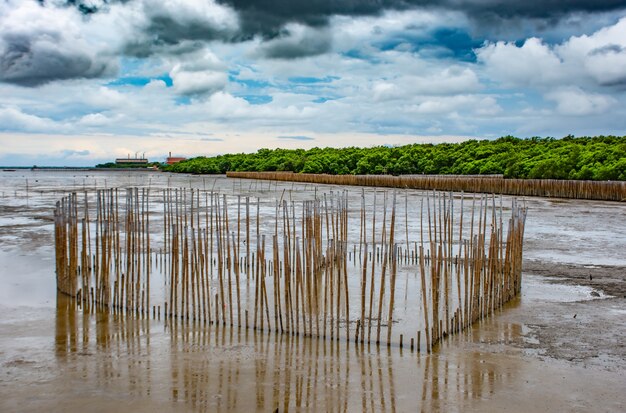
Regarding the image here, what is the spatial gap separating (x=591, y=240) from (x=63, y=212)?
1213cm

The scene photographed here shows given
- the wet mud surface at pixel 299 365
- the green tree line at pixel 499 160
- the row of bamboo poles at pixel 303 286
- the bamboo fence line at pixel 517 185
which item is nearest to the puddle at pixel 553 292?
the wet mud surface at pixel 299 365

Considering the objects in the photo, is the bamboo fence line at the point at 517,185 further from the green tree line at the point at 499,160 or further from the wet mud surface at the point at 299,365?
the wet mud surface at the point at 299,365

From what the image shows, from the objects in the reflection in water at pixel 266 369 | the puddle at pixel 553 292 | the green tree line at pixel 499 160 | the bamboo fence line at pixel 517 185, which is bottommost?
the reflection in water at pixel 266 369

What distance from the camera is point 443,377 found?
537cm

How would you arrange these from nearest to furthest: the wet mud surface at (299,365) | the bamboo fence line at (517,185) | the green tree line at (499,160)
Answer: the wet mud surface at (299,365) < the bamboo fence line at (517,185) < the green tree line at (499,160)

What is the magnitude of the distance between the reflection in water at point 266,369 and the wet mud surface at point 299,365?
16 millimetres

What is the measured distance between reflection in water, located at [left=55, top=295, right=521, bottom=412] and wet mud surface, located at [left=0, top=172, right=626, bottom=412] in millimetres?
16

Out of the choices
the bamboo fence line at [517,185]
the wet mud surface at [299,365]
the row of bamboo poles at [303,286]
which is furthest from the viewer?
the bamboo fence line at [517,185]

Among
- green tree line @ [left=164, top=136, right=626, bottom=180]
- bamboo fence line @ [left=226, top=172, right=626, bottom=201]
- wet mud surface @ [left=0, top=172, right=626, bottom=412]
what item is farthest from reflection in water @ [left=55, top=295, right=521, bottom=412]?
green tree line @ [left=164, top=136, right=626, bottom=180]

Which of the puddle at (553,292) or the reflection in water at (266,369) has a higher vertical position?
the puddle at (553,292)

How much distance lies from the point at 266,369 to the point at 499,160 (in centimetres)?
4726

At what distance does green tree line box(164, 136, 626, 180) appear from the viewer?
38.0 metres

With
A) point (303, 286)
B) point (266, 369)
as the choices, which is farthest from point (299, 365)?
point (303, 286)

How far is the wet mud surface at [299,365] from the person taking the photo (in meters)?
4.85
